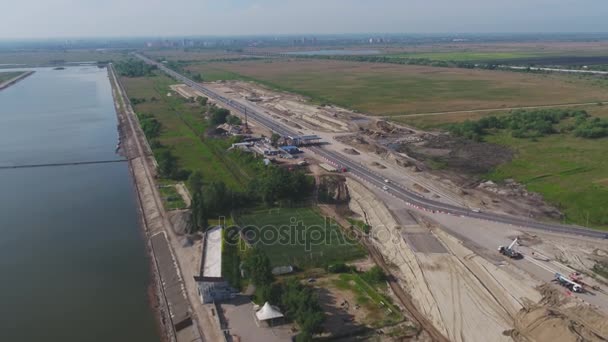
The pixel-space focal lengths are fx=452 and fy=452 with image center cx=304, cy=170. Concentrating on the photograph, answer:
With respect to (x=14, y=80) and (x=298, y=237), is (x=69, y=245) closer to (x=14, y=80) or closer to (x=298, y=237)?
(x=298, y=237)

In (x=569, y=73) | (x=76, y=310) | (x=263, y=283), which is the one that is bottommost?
(x=76, y=310)

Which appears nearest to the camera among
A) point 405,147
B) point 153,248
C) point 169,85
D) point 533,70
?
point 153,248

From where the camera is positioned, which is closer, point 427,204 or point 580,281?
point 580,281

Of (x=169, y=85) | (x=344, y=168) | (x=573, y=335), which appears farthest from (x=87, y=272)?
(x=169, y=85)

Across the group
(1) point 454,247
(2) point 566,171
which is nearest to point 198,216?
(1) point 454,247

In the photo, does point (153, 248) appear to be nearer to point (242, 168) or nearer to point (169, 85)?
point (242, 168)

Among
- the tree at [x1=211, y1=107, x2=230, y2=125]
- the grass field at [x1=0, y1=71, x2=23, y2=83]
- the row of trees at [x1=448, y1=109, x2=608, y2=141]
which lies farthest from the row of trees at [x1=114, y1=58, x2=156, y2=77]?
the row of trees at [x1=448, y1=109, x2=608, y2=141]
